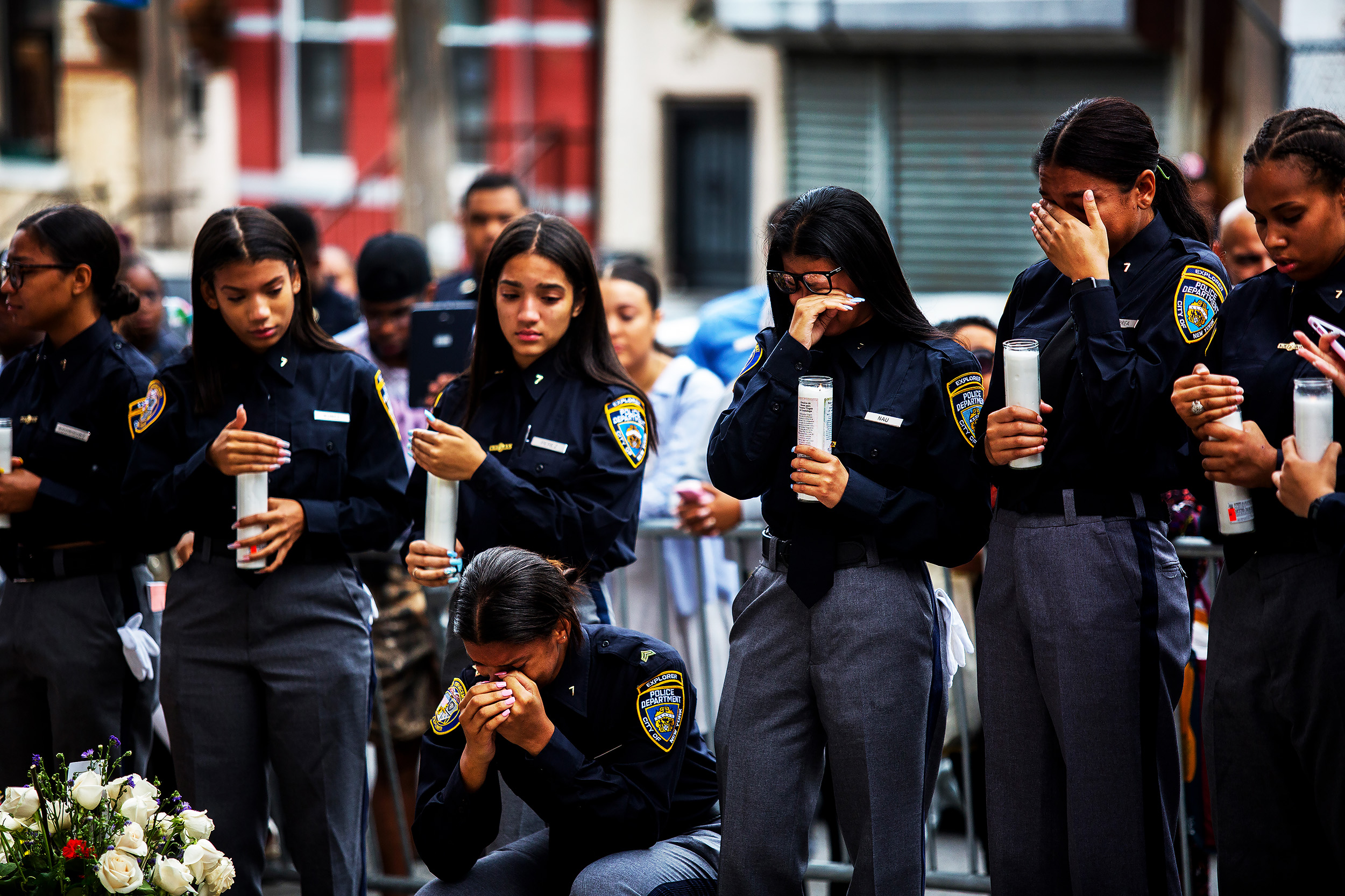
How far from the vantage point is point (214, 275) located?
13.8ft

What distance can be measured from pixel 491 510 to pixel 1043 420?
157 cm

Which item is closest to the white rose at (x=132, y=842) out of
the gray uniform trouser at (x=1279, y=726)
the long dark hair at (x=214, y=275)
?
the long dark hair at (x=214, y=275)

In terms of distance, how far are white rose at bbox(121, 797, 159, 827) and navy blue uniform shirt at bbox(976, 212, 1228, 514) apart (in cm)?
198

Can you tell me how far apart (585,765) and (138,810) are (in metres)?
0.99

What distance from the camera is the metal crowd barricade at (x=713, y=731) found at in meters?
4.60

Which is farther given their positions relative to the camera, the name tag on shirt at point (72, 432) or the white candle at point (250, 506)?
the name tag on shirt at point (72, 432)

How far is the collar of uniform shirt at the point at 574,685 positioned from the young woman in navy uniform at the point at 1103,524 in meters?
1.02

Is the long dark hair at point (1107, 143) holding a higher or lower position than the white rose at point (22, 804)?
higher

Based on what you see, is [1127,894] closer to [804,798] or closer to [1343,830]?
[1343,830]

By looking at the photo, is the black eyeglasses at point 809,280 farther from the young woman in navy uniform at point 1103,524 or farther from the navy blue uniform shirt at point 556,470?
the navy blue uniform shirt at point 556,470

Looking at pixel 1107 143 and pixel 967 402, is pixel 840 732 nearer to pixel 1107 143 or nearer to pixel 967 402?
pixel 967 402

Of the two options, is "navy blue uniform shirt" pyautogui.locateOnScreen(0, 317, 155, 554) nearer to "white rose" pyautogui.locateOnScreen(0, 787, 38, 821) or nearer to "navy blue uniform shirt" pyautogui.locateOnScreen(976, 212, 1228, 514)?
"white rose" pyautogui.locateOnScreen(0, 787, 38, 821)

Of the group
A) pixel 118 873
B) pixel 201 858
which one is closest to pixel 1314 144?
pixel 201 858

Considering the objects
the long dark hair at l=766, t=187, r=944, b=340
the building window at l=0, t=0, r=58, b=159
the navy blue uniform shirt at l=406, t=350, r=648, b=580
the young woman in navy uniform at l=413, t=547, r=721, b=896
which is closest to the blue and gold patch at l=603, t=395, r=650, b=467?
the navy blue uniform shirt at l=406, t=350, r=648, b=580
